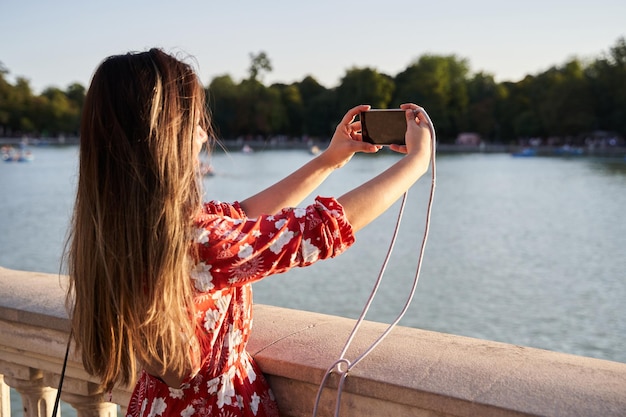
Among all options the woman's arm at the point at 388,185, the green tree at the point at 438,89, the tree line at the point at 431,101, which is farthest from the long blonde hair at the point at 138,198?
the green tree at the point at 438,89

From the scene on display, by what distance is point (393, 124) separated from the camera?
5.10 ft

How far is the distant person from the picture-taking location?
127 centimetres

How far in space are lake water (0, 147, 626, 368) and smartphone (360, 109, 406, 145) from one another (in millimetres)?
640

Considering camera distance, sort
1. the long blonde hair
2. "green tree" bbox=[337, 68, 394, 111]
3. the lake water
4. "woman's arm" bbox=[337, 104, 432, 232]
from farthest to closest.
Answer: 1. "green tree" bbox=[337, 68, 394, 111]
2. the lake water
3. "woman's arm" bbox=[337, 104, 432, 232]
4. the long blonde hair

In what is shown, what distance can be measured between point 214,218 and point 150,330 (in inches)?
9.0

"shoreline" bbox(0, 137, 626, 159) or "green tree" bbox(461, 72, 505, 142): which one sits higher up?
"green tree" bbox(461, 72, 505, 142)

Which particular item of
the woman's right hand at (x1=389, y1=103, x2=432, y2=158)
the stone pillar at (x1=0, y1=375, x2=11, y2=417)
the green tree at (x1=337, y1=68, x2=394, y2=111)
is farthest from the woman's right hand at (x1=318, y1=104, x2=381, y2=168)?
the green tree at (x1=337, y1=68, x2=394, y2=111)

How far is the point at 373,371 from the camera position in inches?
61.2

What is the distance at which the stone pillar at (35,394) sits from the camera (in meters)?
2.18

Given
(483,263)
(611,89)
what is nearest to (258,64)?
(611,89)

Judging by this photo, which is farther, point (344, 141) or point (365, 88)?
point (365, 88)

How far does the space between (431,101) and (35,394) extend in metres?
73.3

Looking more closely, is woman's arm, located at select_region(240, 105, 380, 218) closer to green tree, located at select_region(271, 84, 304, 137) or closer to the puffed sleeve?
the puffed sleeve

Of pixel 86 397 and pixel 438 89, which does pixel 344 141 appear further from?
pixel 438 89
